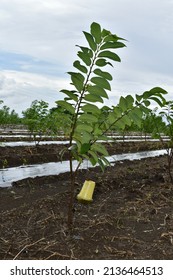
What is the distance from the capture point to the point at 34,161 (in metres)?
6.97

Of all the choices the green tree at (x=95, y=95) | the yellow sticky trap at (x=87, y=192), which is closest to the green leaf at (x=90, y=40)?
the green tree at (x=95, y=95)

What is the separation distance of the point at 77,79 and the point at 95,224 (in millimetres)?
1101

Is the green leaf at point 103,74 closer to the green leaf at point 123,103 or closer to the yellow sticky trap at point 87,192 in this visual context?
the green leaf at point 123,103

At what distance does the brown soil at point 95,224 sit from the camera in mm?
2234

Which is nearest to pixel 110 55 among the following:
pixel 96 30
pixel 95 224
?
pixel 96 30

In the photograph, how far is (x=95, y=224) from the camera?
8.62ft

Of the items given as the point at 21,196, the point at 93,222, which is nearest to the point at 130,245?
the point at 93,222

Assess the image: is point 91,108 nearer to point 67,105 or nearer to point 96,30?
point 67,105

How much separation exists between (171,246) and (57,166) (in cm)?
434

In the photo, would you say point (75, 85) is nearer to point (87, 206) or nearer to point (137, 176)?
point (87, 206)

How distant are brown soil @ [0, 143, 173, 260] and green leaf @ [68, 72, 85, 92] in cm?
101

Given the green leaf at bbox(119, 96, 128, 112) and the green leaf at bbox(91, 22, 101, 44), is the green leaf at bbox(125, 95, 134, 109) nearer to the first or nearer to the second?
the green leaf at bbox(119, 96, 128, 112)

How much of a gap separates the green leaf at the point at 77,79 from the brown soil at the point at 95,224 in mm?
1014

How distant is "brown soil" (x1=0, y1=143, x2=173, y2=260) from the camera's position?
2.23 m
